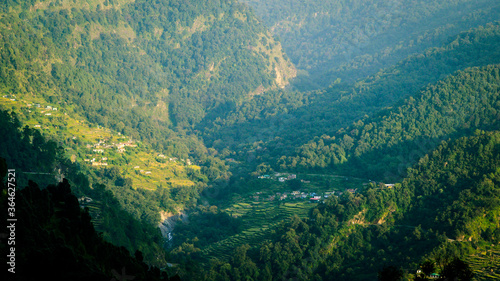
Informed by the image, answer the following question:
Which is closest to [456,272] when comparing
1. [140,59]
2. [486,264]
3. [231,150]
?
[486,264]

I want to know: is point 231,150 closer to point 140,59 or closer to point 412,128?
point 140,59

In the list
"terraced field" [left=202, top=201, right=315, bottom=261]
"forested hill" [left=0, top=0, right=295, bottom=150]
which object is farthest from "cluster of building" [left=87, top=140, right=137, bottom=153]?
"terraced field" [left=202, top=201, right=315, bottom=261]

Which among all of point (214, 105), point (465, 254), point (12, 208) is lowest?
point (465, 254)

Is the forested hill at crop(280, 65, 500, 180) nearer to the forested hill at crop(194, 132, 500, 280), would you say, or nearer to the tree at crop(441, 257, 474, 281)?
the forested hill at crop(194, 132, 500, 280)


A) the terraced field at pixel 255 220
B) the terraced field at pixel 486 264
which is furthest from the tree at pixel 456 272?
the terraced field at pixel 255 220

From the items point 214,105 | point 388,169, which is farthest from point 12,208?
point 214,105

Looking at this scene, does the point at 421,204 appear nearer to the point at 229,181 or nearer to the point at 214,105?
the point at 229,181

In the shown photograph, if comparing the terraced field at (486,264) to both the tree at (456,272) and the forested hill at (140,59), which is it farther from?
the forested hill at (140,59)
